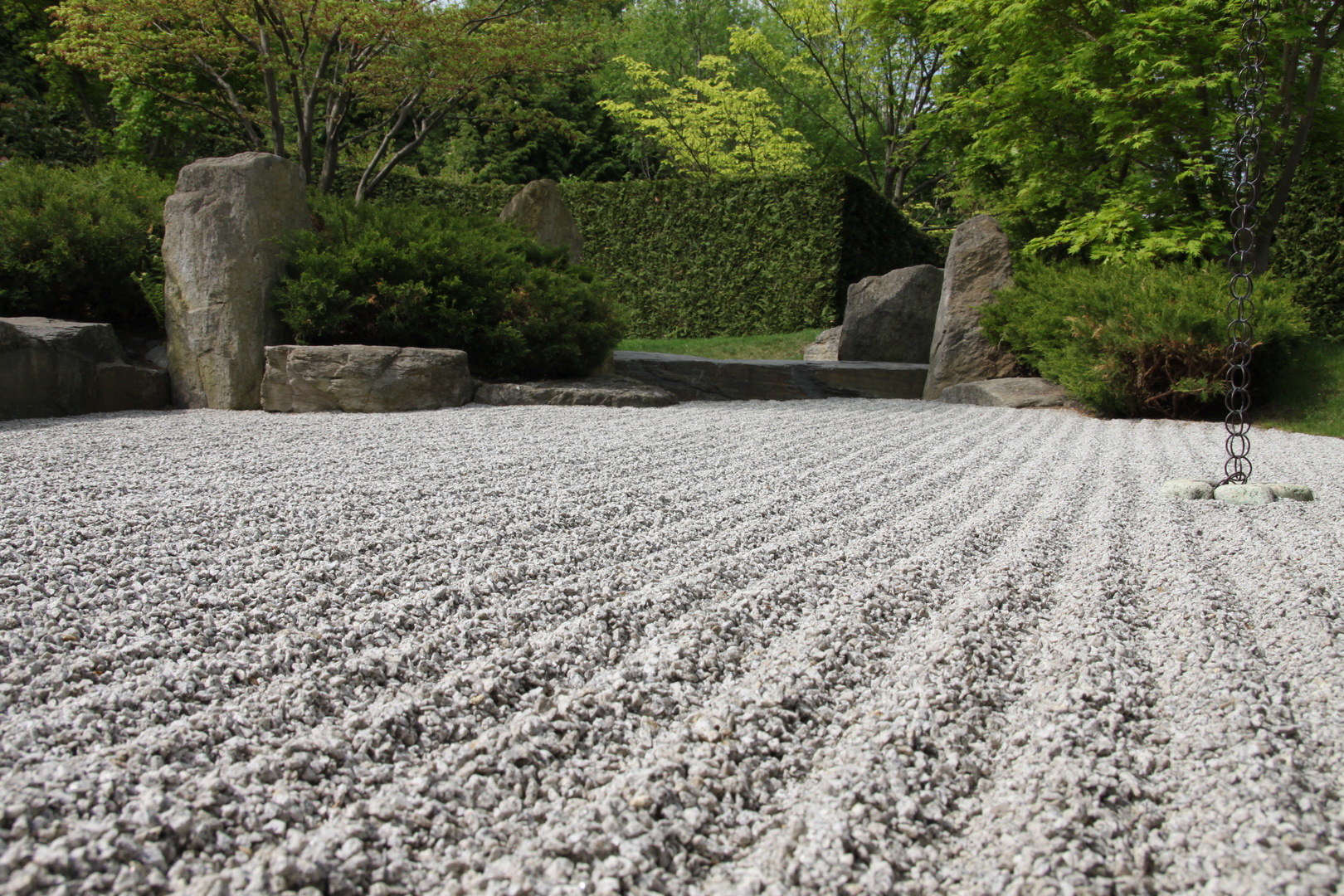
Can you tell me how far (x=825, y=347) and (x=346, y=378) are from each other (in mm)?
6639

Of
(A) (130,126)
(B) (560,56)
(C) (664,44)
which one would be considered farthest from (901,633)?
(C) (664,44)

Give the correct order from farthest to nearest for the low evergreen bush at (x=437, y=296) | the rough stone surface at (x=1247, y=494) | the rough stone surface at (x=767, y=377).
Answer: the rough stone surface at (x=767, y=377) < the low evergreen bush at (x=437, y=296) < the rough stone surface at (x=1247, y=494)

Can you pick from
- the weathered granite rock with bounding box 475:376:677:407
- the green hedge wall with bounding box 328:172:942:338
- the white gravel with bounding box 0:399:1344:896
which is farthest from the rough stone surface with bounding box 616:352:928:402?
the white gravel with bounding box 0:399:1344:896

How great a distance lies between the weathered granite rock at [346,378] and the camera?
4.90 meters

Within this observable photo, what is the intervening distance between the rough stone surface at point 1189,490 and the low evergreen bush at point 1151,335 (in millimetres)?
2816

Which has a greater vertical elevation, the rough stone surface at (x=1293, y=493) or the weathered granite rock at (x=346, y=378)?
the weathered granite rock at (x=346, y=378)

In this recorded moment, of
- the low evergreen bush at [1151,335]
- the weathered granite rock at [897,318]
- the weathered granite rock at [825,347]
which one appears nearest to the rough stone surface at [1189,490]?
the low evergreen bush at [1151,335]

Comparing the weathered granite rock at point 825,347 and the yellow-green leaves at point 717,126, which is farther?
the yellow-green leaves at point 717,126

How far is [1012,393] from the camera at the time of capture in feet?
22.0

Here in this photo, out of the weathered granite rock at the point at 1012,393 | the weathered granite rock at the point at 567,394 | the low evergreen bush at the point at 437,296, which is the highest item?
the low evergreen bush at the point at 437,296

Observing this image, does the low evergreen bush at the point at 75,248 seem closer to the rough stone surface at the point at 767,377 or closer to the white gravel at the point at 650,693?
the white gravel at the point at 650,693

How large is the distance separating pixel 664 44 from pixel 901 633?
74.8 feet

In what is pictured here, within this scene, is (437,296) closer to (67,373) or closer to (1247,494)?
(67,373)

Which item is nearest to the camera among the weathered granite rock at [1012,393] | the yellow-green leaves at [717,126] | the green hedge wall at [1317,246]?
the weathered granite rock at [1012,393]
